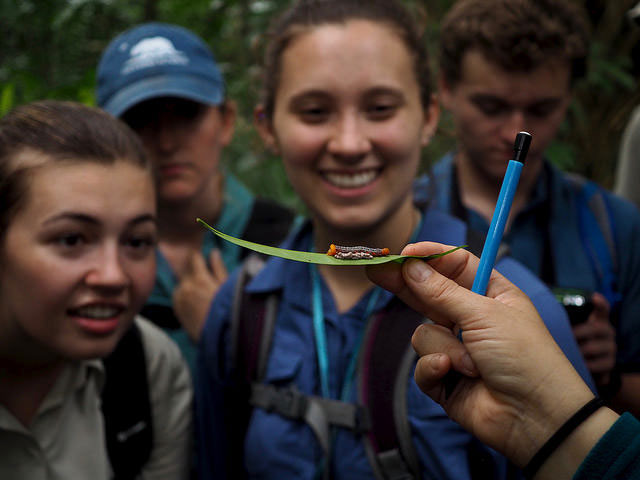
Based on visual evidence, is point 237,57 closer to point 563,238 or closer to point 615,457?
point 563,238

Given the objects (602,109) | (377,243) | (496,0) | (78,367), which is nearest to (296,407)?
(377,243)

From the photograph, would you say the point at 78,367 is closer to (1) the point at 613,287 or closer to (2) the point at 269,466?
(2) the point at 269,466

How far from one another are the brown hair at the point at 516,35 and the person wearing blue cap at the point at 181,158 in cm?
126

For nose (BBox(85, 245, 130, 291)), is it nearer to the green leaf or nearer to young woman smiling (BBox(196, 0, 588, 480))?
young woman smiling (BBox(196, 0, 588, 480))

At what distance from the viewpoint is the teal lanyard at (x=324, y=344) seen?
1931 millimetres

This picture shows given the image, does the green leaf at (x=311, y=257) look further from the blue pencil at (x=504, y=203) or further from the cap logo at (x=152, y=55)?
the cap logo at (x=152, y=55)

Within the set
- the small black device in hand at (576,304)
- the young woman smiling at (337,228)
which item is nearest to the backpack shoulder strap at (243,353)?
the young woman smiling at (337,228)

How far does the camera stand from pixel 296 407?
6.28 ft

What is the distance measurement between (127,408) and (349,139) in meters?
1.28

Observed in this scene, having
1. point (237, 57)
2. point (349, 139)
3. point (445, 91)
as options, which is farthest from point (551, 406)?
point (237, 57)

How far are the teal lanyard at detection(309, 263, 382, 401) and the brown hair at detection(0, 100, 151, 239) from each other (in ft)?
2.63

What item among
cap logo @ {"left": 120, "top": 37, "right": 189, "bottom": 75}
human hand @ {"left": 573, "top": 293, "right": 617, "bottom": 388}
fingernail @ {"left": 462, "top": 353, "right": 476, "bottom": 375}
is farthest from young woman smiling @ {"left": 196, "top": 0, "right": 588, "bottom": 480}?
cap logo @ {"left": 120, "top": 37, "right": 189, "bottom": 75}

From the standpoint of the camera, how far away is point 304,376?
6.57 feet

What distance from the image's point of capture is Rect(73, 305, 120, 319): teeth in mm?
1795
